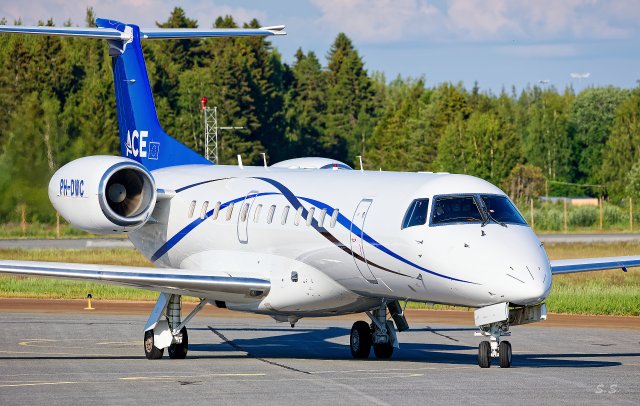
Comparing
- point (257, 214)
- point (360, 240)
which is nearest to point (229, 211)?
point (257, 214)

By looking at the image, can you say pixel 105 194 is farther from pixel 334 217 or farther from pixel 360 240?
pixel 360 240

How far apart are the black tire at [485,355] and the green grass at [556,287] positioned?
1480cm

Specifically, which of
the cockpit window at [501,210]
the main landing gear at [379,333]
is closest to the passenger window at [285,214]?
the main landing gear at [379,333]

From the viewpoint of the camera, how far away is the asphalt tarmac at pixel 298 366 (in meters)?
17.1

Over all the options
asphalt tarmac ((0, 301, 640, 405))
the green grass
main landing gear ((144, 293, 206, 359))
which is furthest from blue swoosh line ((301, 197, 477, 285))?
the green grass

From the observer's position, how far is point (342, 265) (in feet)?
71.3

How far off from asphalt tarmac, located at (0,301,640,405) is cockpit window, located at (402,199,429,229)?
2.32 meters

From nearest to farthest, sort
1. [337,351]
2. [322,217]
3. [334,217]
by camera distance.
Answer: [334,217] < [322,217] < [337,351]

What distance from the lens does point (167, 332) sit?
78.1ft

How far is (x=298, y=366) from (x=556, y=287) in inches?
840

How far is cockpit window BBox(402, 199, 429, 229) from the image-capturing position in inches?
801

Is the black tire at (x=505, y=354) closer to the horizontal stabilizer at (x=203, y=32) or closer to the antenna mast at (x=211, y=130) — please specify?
the horizontal stabilizer at (x=203, y=32)

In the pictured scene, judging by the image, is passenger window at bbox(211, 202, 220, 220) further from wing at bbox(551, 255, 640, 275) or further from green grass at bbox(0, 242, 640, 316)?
green grass at bbox(0, 242, 640, 316)

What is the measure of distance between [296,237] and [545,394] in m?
6.92
